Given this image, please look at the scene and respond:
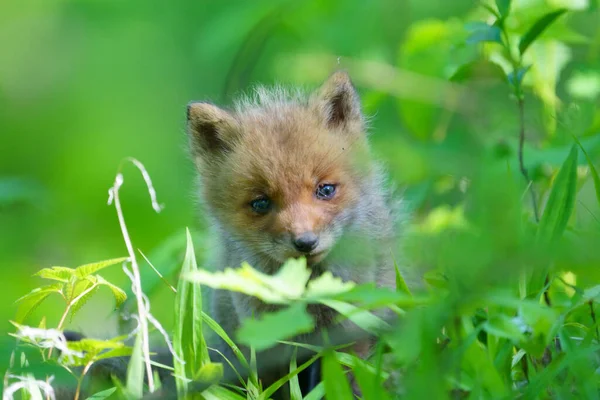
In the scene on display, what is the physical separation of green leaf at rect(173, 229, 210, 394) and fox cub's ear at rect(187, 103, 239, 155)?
1.63 metres

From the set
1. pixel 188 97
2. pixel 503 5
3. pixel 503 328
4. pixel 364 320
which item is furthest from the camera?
pixel 188 97

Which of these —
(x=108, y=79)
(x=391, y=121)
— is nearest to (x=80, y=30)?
(x=108, y=79)

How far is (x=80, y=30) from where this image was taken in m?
8.81

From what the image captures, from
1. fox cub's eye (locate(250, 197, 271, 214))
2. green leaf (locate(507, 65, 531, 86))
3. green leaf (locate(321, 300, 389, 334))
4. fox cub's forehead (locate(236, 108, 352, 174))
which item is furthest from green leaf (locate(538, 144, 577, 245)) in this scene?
fox cub's eye (locate(250, 197, 271, 214))

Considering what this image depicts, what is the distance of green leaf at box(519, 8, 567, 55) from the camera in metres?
3.06

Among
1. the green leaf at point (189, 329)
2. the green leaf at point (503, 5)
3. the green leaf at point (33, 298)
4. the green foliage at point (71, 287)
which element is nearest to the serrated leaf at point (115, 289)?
the green foliage at point (71, 287)

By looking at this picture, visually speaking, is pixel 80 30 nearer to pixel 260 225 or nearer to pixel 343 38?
pixel 343 38

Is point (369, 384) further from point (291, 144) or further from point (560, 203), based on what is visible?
point (291, 144)

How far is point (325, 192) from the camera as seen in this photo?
3902 mm

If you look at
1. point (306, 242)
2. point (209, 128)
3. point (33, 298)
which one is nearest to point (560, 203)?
point (306, 242)

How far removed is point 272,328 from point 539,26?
78.3 inches

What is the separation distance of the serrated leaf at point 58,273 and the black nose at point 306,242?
3.62 feet

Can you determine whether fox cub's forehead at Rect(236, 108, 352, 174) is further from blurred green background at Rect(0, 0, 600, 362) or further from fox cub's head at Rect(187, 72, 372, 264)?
blurred green background at Rect(0, 0, 600, 362)

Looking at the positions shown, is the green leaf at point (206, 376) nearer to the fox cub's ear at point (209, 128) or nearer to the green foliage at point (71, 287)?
the green foliage at point (71, 287)
